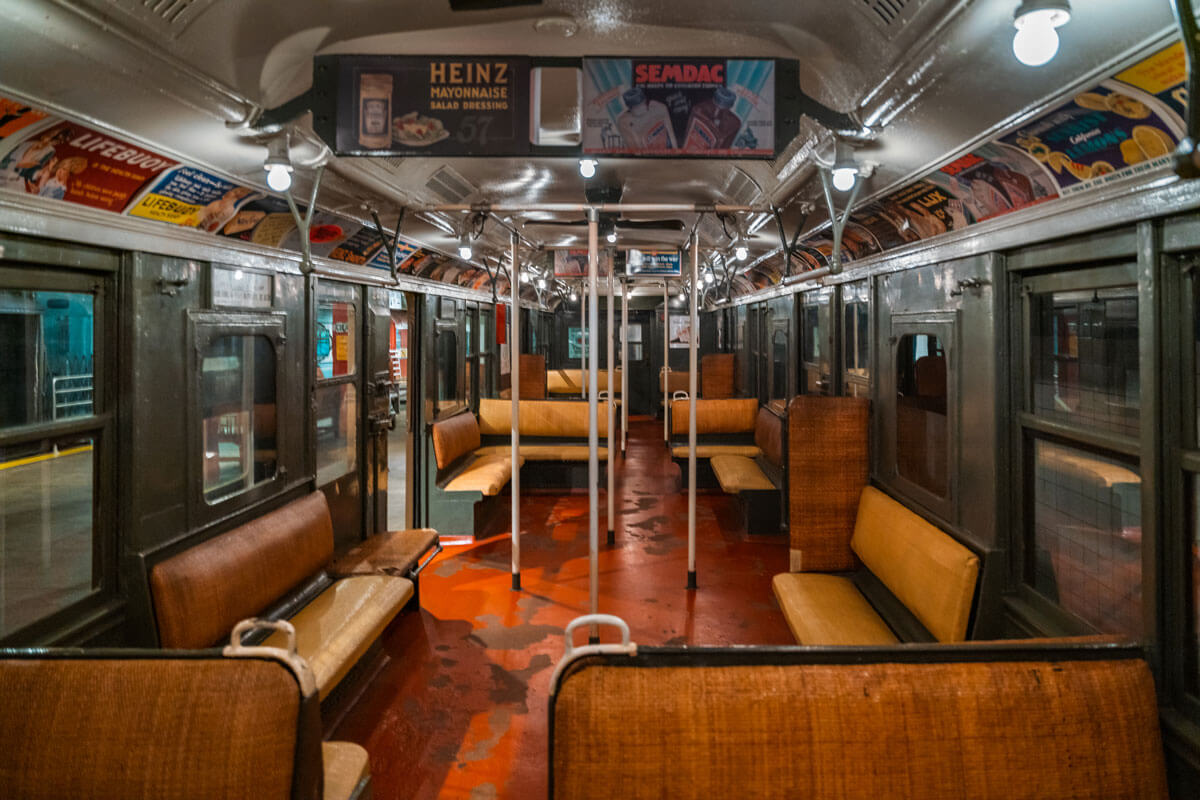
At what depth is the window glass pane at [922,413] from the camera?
4.21 meters

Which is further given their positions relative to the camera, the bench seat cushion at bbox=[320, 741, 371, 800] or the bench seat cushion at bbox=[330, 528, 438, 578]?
the bench seat cushion at bbox=[330, 528, 438, 578]

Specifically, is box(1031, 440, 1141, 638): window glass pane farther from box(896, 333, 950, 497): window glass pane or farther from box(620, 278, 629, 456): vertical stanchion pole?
box(620, 278, 629, 456): vertical stanchion pole

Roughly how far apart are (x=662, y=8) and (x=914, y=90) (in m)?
1.07

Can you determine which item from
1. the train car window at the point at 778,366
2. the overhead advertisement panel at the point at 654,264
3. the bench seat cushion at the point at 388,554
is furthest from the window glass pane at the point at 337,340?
the train car window at the point at 778,366

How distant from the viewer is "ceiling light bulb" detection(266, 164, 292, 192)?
10.7 ft

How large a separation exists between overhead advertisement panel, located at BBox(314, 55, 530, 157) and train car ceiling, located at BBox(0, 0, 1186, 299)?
0.35ft

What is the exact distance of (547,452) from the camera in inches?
358

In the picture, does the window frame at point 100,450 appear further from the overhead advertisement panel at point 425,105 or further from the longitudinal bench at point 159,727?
the overhead advertisement panel at point 425,105

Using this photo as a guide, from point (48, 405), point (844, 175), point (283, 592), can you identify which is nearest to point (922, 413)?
point (844, 175)

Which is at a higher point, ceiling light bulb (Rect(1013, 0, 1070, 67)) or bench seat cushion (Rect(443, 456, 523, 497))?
ceiling light bulb (Rect(1013, 0, 1070, 67))

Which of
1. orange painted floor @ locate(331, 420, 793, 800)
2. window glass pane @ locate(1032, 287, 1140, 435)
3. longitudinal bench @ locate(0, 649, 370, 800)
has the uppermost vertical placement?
window glass pane @ locate(1032, 287, 1140, 435)

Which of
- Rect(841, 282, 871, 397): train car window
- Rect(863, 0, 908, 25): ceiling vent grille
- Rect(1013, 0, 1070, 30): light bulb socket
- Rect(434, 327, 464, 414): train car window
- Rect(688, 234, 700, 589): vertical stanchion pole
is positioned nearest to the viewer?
Rect(1013, 0, 1070, 30): light bulb socket

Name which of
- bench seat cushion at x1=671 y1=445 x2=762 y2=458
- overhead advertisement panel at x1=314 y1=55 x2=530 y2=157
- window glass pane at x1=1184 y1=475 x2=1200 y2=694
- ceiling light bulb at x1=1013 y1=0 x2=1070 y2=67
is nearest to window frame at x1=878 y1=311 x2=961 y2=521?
window glass pane at x1=1184 y1=475 x2=1200 y2=694

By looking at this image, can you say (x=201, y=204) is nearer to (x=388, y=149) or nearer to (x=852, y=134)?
(x=388, y=149)
